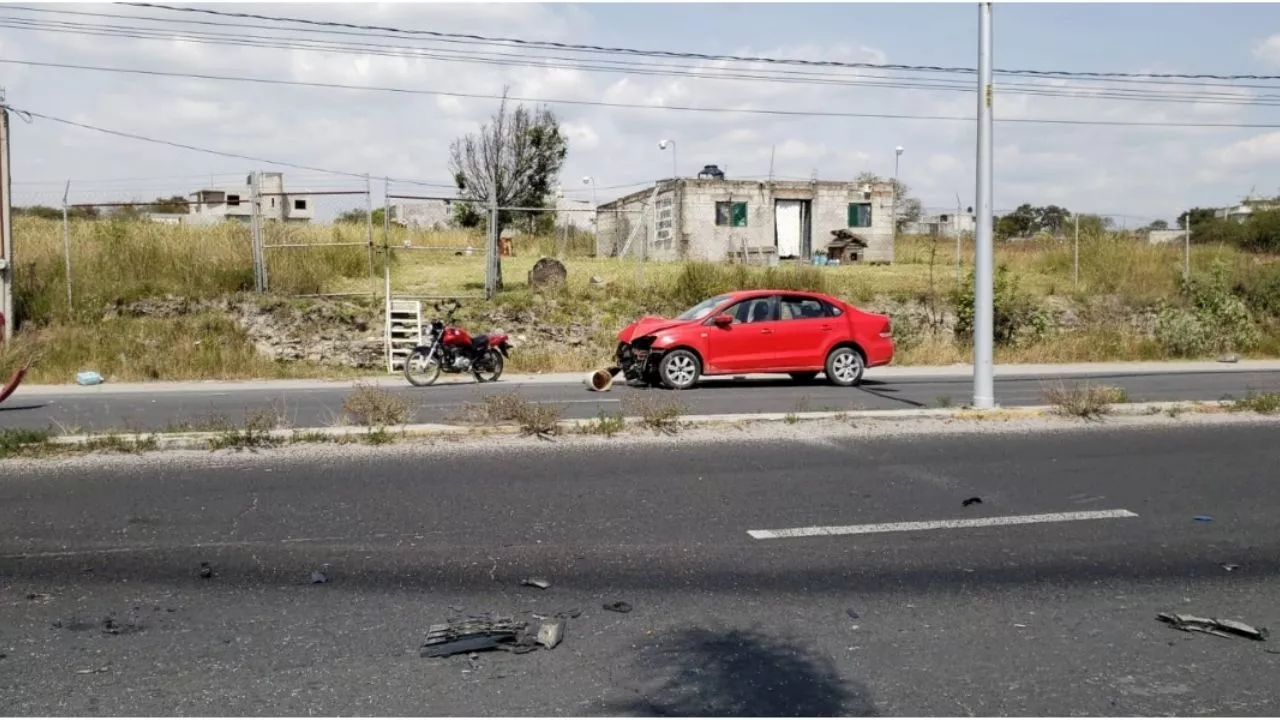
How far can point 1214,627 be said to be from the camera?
5.23 metres

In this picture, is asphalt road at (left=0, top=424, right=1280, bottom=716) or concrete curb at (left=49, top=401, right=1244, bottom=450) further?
concrete curb at (left=49, top=401, right=1244, bottom=450)

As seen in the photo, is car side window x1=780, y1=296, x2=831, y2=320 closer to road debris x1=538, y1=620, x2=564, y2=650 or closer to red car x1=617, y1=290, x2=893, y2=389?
red car x1=617, y1=290, x2=893, y2=389

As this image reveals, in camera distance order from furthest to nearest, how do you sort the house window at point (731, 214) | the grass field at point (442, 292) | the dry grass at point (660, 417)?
the house window at point (731, 214), the grass field at point (442, 292), the dry grass at point (660, 417)

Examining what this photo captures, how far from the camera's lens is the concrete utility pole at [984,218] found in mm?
11711

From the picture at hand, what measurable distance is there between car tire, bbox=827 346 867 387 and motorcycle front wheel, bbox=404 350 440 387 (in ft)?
21.2

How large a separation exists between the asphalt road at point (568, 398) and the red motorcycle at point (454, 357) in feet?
1.44

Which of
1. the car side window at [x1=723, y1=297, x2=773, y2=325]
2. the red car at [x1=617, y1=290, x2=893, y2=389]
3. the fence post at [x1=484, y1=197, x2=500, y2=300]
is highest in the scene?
the fence post at [x1=484, y1=197, x2=500, y2=300]

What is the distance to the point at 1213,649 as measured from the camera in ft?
16.2

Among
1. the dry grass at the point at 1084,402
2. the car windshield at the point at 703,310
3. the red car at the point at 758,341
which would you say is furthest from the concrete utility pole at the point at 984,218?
the car windshield at the point at 703,310

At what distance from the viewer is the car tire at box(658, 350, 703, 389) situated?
1611 cm

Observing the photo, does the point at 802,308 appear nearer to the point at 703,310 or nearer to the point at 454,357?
the point at 703,310

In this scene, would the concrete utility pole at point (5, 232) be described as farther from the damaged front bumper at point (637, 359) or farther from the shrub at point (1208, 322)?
the shrub at point (1208, 322)

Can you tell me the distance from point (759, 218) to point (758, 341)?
21668 mm

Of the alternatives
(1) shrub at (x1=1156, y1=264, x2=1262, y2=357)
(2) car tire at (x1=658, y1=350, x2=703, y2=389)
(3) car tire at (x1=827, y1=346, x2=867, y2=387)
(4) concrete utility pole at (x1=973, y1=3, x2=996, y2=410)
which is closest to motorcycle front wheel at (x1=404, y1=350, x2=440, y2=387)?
(2) car tire at (x1=658, y1=350, x2=703, y2=389)
